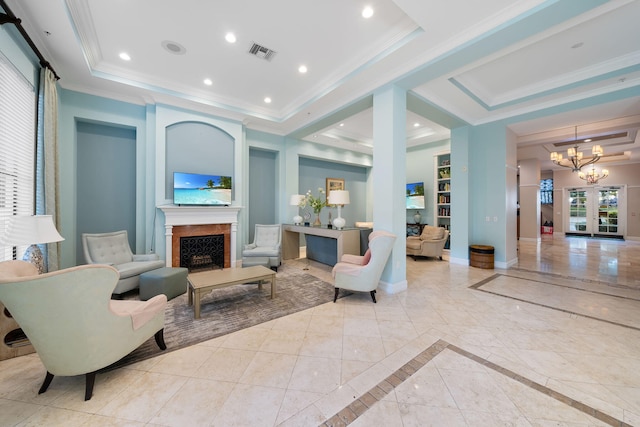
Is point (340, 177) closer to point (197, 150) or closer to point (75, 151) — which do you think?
point (197, 150)

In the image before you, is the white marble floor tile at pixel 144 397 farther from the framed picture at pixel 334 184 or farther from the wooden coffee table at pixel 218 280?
the framed picture at pixel 334 184

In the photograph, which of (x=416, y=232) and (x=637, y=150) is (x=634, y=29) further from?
(x=637, y=150)

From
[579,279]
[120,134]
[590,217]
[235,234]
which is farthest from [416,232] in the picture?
[590,217]

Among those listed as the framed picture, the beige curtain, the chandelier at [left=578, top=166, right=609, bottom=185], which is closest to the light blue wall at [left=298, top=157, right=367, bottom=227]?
the framed picture

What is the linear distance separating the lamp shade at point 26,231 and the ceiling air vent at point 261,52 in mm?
3033

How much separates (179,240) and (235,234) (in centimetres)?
108

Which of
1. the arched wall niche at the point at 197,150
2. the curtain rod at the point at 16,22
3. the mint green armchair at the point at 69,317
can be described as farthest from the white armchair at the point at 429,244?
the curtain rod at the point at 16,22

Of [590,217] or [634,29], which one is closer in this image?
[634,29]

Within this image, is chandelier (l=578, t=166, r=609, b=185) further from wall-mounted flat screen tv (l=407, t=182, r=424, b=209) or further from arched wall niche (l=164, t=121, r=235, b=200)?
arched wall niche (l=164, t=121, r=235, b=200)

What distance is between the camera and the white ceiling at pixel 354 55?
2.63 m

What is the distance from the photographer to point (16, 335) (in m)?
2.21

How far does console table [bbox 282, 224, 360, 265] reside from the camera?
4.38 metres

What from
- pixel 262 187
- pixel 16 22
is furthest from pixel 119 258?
pixel 262 187

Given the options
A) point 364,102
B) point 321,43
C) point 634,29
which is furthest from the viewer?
point 364,102
